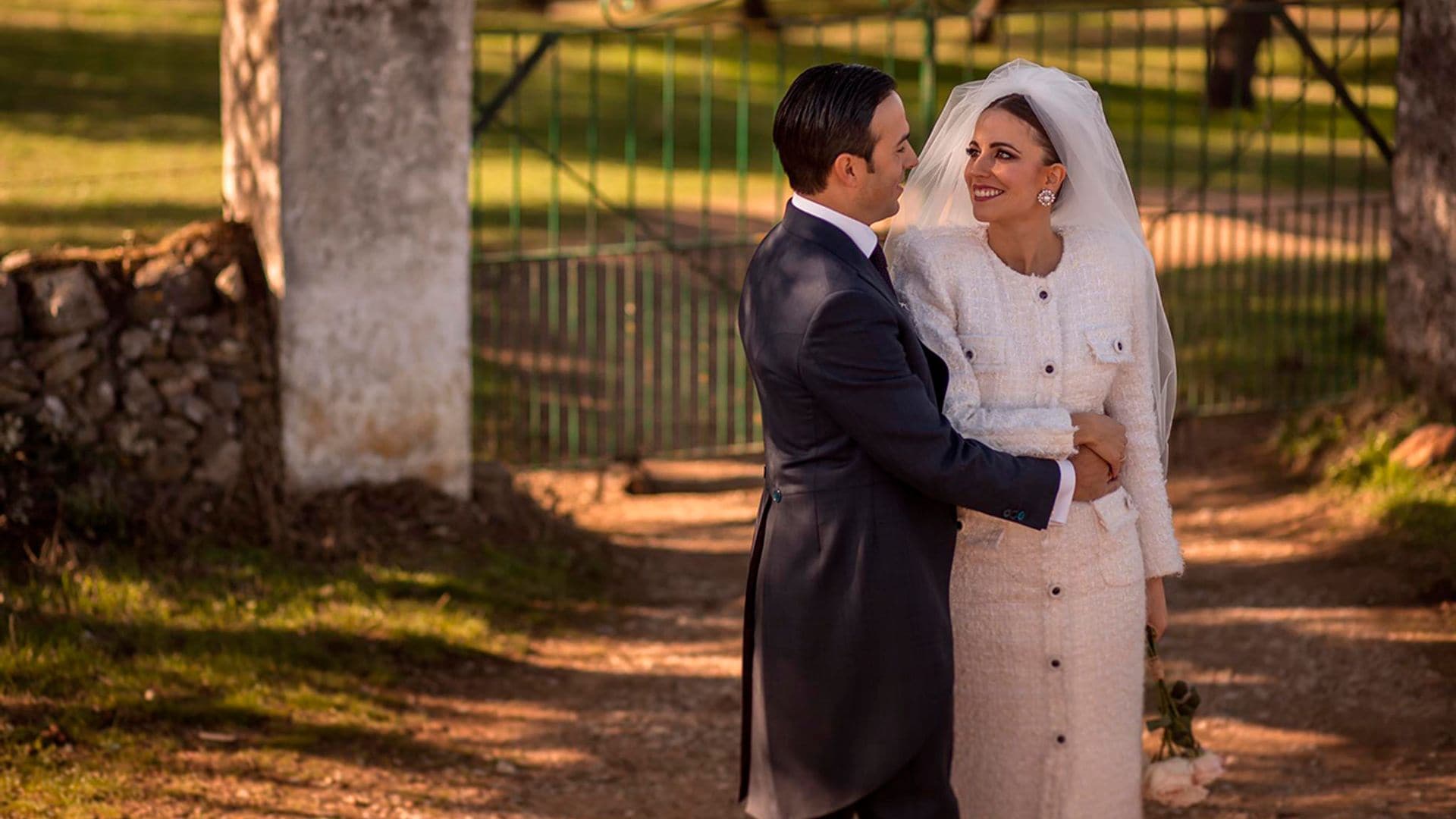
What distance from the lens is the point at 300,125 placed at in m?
6.36

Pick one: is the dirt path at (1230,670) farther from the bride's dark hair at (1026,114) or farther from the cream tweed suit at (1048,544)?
the bride's dark hair at (1026,114)

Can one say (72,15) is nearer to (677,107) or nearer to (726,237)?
(677,107)

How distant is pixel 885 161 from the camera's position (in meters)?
3.22

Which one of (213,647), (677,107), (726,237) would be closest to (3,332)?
(213,647)

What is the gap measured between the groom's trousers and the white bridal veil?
2.91ft

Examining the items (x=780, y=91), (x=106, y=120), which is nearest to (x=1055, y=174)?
(x=780, y=91)

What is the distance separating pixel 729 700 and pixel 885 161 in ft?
10.2

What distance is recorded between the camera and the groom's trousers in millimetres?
3283

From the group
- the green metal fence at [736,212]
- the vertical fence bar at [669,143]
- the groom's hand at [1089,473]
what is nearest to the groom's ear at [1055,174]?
the groom's hand at [1089,473]

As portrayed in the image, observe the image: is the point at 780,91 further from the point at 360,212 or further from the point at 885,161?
the point at 885,161

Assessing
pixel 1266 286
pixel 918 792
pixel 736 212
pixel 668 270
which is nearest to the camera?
pixel 918 792

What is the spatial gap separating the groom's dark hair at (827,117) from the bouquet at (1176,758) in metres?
1.38

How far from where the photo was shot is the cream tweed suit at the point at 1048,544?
137 inches

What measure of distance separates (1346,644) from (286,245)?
4.19 m
